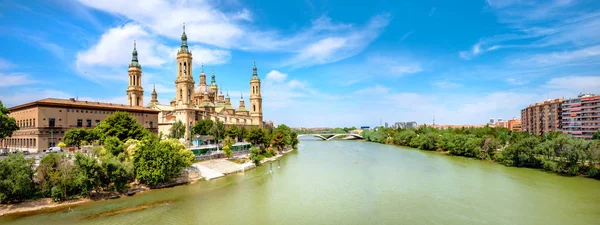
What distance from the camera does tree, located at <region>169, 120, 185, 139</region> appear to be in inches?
1474

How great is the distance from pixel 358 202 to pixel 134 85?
1486 inches

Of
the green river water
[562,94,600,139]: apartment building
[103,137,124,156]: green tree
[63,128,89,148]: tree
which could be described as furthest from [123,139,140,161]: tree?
[562,94,600,139]: apartment building

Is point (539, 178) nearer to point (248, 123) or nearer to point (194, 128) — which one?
point (194, 128)

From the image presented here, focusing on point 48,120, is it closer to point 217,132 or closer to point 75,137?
point 75,137

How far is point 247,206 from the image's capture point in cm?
1686

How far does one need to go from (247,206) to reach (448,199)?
36.6 ft

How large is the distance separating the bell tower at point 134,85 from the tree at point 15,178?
A: 29.7 metres

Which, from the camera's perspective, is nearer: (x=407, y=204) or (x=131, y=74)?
(x=407, y=204)

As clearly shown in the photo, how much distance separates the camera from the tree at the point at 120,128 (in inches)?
966

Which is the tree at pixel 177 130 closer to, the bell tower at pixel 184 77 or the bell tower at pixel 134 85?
the bell tower at pixel 184 77

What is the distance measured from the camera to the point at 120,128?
24688 millimetres

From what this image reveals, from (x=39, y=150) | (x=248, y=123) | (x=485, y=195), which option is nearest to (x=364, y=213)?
(x=485, y=195)

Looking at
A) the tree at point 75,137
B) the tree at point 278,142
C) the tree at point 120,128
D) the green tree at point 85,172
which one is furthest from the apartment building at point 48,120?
the tree at point 278,142

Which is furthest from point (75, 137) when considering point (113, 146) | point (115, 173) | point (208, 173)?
point (208, 173)
